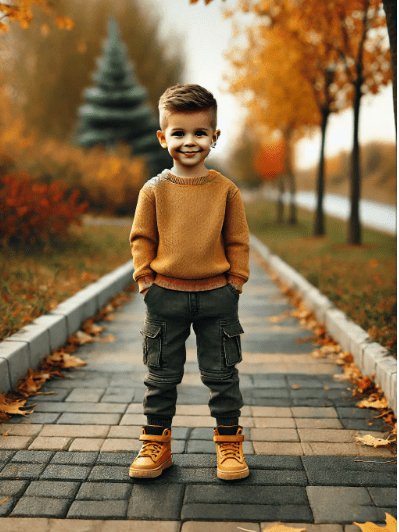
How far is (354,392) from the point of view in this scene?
3545 mm

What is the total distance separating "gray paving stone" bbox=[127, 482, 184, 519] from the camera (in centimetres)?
221

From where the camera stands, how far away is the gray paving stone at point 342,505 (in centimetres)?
218

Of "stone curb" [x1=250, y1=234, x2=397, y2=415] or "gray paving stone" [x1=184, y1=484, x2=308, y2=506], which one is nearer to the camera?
"gray paving stone" [x1=184, y1=484, x2=308, y2=506]

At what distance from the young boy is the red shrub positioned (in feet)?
18.5

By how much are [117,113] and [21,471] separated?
22844 millimetres

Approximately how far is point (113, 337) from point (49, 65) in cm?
2805

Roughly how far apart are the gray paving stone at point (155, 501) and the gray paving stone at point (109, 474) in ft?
0.31

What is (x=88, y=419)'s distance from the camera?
3.13m

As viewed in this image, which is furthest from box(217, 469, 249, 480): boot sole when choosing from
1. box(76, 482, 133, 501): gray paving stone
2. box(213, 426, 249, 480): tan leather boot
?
box(76, 482, 133, 501): gray paving stone

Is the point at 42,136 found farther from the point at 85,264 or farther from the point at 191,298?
the point at 191,298

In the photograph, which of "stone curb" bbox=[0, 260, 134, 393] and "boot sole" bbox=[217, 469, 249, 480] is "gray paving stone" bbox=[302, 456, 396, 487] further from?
"stone curb" bbox=[0, 260, 134, 393]

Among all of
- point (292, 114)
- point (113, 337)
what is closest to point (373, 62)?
point (292, 114)

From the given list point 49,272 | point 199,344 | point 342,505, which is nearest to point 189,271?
point 199,344

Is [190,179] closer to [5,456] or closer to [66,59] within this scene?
[5,456]
